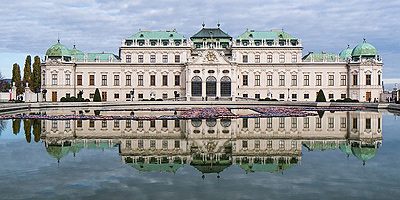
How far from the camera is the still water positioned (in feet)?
31.7

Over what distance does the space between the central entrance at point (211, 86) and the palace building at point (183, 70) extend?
4536mm

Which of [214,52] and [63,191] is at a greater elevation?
[214,52]

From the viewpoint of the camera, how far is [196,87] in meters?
69.7

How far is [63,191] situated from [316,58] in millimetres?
72085

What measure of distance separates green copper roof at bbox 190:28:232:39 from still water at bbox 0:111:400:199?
55.9m

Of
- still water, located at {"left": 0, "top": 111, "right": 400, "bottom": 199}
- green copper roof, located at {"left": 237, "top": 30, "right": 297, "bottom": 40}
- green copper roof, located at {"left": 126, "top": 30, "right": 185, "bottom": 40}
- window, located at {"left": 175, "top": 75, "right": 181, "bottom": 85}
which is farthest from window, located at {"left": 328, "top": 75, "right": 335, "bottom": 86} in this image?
still water, located at {"left": 0, "top": 111, "right": 400, "bottom": 199}

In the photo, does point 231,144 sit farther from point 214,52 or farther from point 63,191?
point 214,52

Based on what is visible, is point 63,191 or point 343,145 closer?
point 63,191

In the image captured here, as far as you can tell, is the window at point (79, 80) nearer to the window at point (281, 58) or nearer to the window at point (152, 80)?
the window at point (152, 80)

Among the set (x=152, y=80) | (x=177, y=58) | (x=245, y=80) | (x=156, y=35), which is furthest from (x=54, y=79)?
(x=245, y=80)

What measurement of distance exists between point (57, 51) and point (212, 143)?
6302 centimetres

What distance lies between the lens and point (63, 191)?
9.66 meters

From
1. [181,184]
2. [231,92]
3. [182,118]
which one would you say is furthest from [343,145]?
[231,92]

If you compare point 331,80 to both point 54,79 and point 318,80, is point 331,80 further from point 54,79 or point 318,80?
point 54,79
